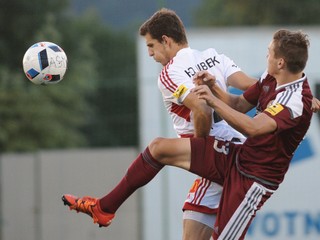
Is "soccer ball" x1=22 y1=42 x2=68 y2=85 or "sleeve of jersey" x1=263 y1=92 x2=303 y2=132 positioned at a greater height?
"soccer ball" x1=22 y1=42 x2=68 y2=85

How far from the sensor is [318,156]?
1117 centimetres

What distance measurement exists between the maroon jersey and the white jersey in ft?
1.08

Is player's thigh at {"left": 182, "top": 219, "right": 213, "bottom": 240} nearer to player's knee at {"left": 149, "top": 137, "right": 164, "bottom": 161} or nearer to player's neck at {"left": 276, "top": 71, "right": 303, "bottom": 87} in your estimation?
player's knee at {"left": 149, "top": 137, "right": 164, "bottom": 161}

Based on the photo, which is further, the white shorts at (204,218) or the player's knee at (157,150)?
the white shorts at (204,218)

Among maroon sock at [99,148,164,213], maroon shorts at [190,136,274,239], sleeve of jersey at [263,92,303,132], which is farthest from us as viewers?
maroon sock at [99,148,164,213]

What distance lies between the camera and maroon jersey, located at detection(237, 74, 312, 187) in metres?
6.29

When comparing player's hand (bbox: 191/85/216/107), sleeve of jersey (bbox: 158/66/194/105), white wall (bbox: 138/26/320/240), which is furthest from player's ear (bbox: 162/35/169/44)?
white wall (bbox: 138/26/320/240)

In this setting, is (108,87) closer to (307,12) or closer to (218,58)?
(307,12)

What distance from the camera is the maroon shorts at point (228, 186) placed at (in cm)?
647

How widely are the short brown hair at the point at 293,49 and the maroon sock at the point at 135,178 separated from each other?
1.07m

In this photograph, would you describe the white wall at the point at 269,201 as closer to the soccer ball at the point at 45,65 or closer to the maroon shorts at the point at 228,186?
the soccer ball at the point at 45,65

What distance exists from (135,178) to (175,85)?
674 millimetres

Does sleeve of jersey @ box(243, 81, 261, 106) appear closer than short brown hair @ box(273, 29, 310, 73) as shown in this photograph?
No

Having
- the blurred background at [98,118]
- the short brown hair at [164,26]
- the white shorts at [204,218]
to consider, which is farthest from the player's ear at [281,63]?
the blurred background at [98,118]
